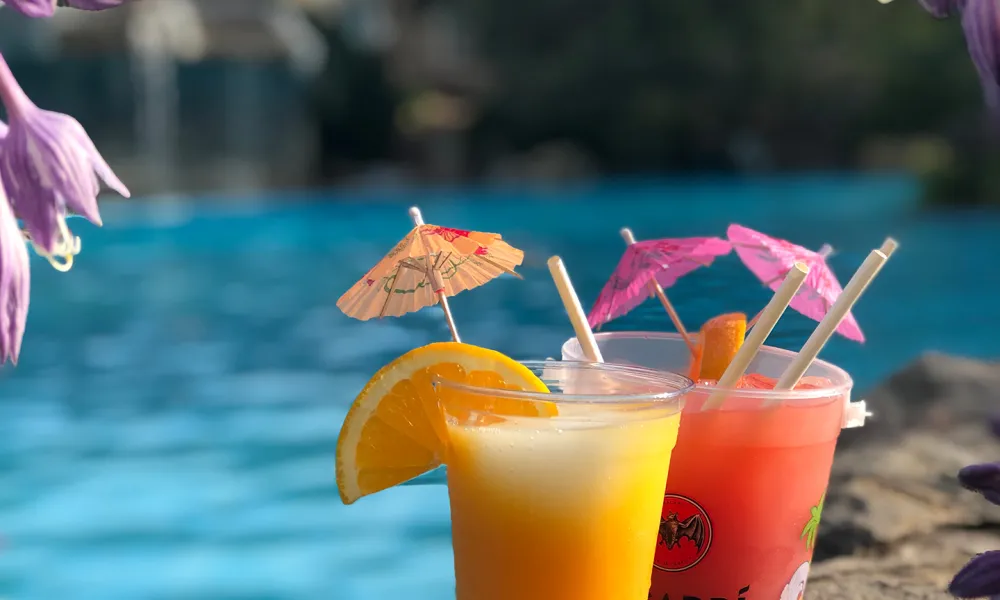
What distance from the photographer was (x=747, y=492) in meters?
0.94

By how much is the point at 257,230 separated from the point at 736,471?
1110cm

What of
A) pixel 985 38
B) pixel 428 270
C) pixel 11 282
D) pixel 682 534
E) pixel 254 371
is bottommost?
pixel 254 371

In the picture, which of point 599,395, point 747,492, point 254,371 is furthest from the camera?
point 254,371

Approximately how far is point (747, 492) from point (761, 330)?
0.16 m

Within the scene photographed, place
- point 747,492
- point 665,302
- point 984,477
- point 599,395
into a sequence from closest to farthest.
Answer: point 984,477, point 599,395, point 747,492, point 665,302

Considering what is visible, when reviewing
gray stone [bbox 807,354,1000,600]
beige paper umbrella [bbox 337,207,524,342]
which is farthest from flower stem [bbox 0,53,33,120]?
gray stone [bbox 807,354,1000,600]

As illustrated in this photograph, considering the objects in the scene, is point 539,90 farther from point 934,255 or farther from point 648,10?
point 934,255

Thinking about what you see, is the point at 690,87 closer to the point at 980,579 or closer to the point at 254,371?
the point at 254,371

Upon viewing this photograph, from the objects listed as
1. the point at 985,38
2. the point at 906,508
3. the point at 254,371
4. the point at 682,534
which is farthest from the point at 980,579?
the point at 254,371

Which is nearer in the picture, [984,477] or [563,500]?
[984,477]

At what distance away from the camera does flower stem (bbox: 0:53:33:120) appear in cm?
49

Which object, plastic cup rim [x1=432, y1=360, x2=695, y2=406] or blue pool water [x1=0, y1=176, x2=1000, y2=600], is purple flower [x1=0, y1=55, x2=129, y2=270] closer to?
plastic cup rim [x1=432, y1=360, x2=695, y2=406]

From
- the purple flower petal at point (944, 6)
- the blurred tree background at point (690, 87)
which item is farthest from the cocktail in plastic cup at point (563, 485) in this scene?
the blurred tree background at point (690, 87)

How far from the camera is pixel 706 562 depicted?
96cm
